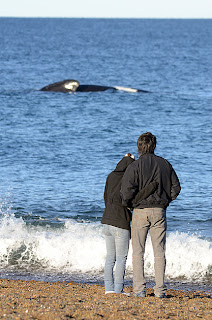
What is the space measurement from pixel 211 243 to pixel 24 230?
396 centimetres

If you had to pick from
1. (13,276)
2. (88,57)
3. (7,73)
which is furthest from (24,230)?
(88,57)

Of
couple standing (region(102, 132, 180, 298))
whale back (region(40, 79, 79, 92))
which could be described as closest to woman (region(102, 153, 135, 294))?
couple standing (region(102, 132, 180, 298))

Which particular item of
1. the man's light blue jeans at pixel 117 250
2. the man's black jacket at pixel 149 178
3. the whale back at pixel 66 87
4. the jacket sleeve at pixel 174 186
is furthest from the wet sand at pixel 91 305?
the whale back at pixel 66 87

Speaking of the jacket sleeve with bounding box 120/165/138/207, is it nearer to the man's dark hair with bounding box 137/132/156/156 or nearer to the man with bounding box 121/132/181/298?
the man with bounding box 121/132/181/298

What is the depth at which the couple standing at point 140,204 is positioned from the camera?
7.45m

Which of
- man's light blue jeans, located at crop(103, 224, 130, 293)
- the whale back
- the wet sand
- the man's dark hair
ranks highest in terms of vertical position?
the whale back

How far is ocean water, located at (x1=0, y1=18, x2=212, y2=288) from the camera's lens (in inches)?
434

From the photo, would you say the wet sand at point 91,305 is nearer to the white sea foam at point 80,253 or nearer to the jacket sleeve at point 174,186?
the jacket sleeve at point 174,186

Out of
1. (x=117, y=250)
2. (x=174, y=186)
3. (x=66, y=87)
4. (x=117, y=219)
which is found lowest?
(x=117, y=250)

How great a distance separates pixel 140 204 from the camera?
7.47 metres

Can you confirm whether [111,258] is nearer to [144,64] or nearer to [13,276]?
[13,276]

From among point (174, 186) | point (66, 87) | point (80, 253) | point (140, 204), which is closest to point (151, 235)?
point (140, 204)

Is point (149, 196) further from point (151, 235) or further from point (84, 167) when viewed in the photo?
point (84, 167)

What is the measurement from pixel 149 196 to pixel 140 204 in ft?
0.49
